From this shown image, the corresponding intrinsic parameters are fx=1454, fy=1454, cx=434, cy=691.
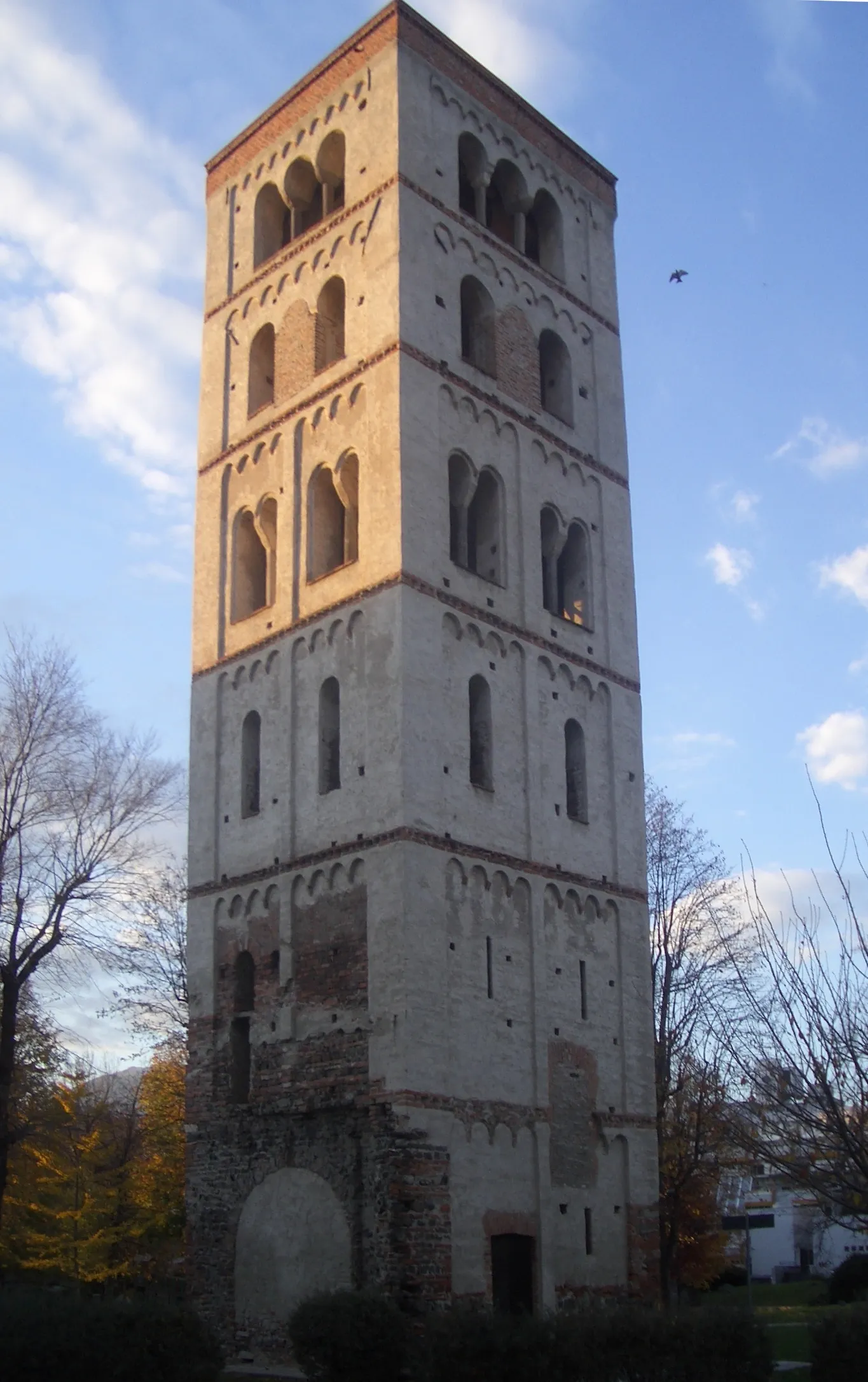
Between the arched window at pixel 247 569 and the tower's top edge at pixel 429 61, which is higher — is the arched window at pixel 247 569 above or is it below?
below

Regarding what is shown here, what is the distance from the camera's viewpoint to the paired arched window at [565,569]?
1049 inches

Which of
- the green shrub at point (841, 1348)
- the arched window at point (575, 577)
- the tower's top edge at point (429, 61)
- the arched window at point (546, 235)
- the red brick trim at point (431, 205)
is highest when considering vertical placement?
the tower's top edge at point (429, 61)

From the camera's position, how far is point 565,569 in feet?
90.5

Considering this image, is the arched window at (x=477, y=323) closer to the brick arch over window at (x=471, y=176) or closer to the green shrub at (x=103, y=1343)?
the brick arch over window at (x=471, y=176)

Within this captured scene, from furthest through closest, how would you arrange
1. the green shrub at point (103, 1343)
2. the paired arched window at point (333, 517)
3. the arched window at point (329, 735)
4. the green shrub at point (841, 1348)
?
the paired arched window at point (333, 517) → the arched window at point (329, 735) → the green shrub at point (841, 1348) → the green shrub at point (103, 1343)

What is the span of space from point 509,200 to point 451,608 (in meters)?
10.3

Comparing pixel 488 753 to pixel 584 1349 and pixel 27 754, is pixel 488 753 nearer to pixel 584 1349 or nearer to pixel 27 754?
pixel 27 754

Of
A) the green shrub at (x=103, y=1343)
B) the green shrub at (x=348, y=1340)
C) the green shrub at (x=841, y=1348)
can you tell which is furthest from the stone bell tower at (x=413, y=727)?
the green shrub at (x=841, y=1348)

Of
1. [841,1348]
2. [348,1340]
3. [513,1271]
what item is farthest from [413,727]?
[841,1348]

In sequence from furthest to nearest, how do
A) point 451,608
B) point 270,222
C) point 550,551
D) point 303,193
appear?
point 270,222 < point 303,193 < point 550,551 < point 451,608

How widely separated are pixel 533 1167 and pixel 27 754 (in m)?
11.5

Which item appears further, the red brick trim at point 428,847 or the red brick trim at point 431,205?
the red brick trim at point 431,205

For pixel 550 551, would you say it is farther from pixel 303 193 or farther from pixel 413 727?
pixel 303 193

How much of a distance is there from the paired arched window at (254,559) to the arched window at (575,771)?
5.90 meters
